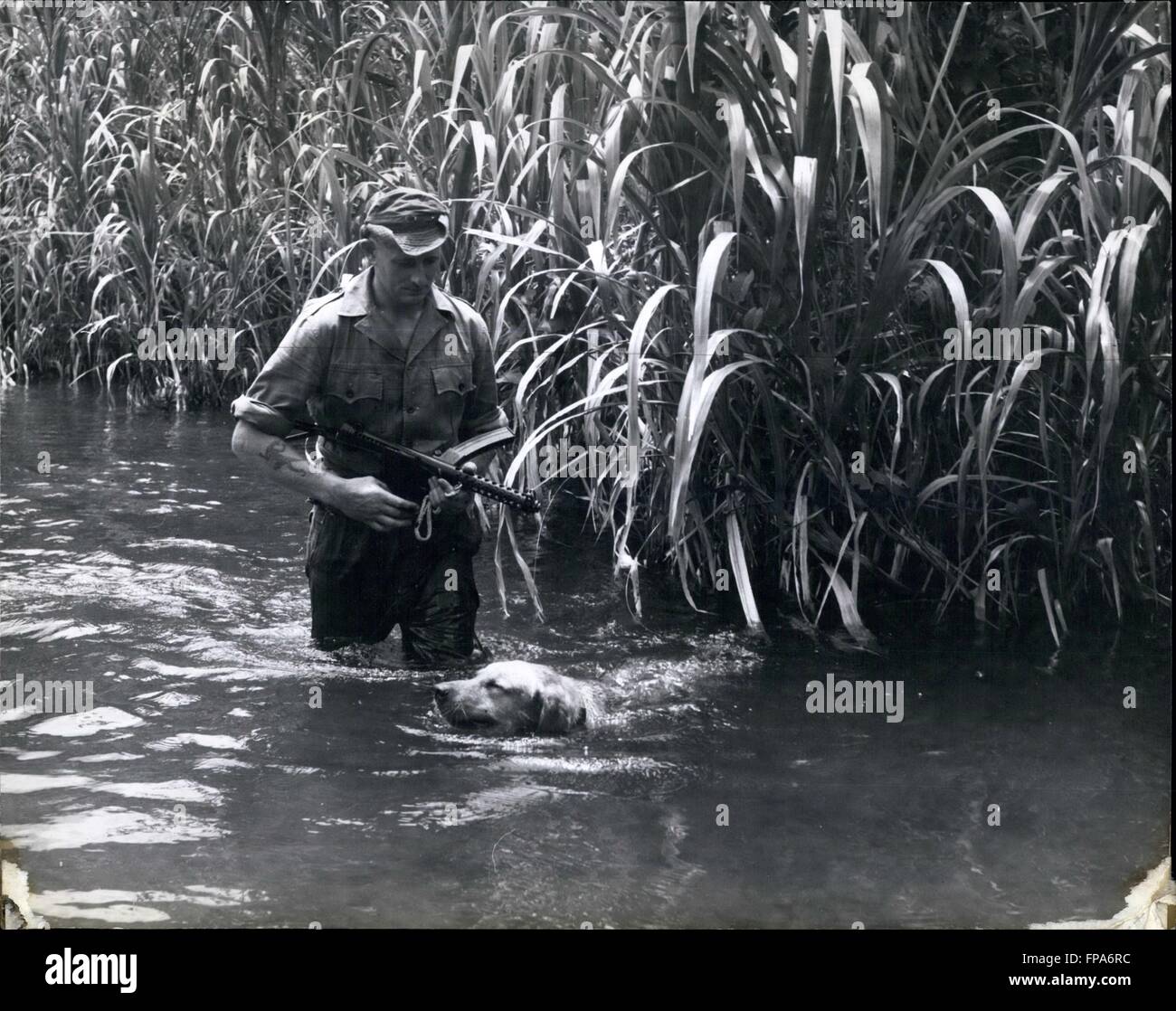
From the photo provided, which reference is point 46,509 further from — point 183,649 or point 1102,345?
point 1102,345

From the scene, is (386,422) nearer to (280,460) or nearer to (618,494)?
(280,460)

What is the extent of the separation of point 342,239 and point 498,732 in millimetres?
2078

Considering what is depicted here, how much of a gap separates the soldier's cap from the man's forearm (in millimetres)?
610

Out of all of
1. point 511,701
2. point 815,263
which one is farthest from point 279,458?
point 815,263

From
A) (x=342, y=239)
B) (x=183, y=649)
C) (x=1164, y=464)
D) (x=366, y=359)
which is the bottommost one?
(x=183, y=649)

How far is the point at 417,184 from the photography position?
4.57 meters

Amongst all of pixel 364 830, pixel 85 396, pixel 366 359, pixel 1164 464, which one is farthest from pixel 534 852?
pixel 85 396

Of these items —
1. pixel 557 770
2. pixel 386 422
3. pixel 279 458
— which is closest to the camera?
pixel 557 770

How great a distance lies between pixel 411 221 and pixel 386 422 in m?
0.56

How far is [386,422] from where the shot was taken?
11.9 feet

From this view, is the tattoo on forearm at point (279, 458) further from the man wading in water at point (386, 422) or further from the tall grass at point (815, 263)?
the tall grass at point (815, 263)

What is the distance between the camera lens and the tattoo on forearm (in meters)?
3.50

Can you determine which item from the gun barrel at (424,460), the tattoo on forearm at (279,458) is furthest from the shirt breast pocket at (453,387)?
the tattoo on forearm at (279,458)
